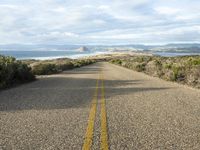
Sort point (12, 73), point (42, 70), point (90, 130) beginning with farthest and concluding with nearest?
point (42, 70), point (12, 73), point (90, 130)

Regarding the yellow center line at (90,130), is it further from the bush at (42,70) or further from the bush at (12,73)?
the bush at (42,70)

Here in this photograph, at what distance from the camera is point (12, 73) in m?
20.5

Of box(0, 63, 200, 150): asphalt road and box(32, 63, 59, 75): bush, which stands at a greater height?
box(0, 63, 200, 150): asphalt road

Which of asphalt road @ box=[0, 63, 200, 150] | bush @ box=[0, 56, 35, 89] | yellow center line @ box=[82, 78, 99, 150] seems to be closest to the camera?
yellow center line @ box=[82, 78, 99, 150]

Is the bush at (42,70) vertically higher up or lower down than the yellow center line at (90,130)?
lower down

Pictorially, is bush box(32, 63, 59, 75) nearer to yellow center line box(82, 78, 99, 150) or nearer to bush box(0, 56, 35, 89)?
bush box(0, 56, 35, 89)

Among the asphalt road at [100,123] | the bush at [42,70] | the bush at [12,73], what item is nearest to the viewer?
the asphalt road at [100,123]

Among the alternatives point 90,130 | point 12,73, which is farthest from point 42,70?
point 90,130

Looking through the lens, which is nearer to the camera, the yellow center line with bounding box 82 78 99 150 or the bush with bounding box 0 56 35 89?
the yellow center line with bounding box 82 78 99 150

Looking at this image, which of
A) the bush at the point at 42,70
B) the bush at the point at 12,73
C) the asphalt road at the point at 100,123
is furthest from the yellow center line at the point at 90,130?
the bush at the point at 42,70

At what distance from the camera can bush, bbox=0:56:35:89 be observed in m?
18.9

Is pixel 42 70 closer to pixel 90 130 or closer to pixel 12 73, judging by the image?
pixel 12 73

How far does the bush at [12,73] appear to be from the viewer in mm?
18922

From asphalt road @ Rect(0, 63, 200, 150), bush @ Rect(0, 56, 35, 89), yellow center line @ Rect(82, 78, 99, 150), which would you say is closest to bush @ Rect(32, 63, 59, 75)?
bush @ Rect(0, 56, 35, 89)
